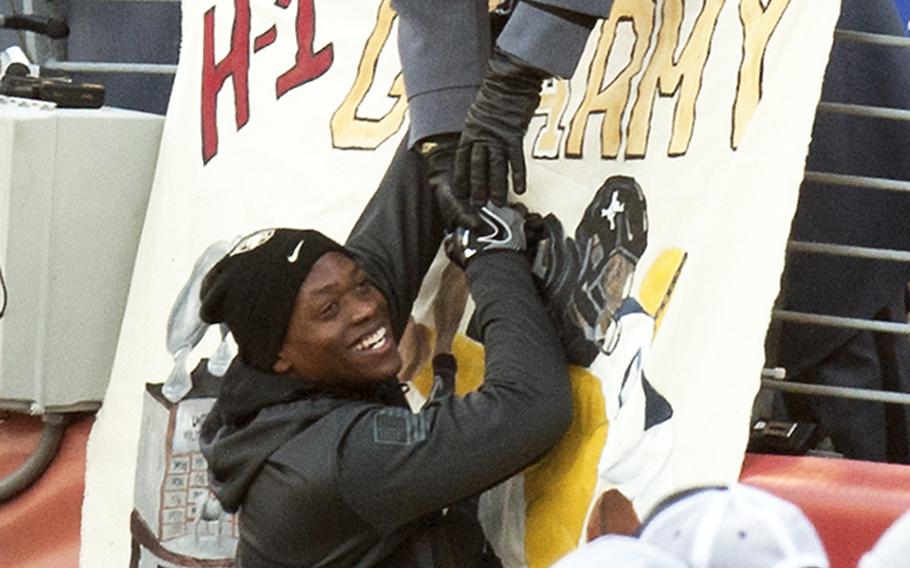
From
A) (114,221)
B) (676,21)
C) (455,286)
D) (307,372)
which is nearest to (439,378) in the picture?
(455,286)

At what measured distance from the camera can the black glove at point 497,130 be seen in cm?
307

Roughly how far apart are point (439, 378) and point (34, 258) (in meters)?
1.03

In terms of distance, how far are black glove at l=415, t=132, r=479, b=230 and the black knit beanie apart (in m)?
0.20

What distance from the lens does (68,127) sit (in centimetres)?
388

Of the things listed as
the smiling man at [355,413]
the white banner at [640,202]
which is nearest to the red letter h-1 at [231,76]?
the white banner at [640,202]

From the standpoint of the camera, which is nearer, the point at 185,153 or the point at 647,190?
the point at 647,190

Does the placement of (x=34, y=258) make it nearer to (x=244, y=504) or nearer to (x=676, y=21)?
(x=244, y=504)

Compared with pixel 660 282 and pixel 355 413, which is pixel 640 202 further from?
pixel 355 413

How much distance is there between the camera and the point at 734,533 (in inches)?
72.1

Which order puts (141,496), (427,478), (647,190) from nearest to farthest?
1. (427,478)
2. (647,190)
3. (141,496)

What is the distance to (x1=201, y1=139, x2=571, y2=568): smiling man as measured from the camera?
9.50 feet

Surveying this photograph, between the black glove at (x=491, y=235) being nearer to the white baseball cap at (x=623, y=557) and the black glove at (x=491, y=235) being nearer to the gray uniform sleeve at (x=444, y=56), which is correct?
the gray uniform sleeve at (x=444, y=56)

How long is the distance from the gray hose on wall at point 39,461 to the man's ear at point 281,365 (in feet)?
3.54

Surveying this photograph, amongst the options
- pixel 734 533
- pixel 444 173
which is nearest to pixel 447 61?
pixel 444 173
